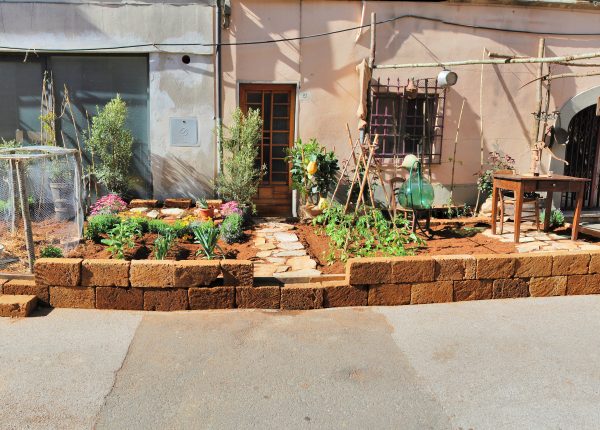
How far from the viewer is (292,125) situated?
8688 millimetres

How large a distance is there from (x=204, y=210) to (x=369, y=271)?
3.33 metres

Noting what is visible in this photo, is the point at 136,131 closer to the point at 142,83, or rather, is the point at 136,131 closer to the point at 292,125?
the point at 142,83

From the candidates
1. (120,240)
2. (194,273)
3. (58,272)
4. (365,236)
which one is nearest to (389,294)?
(365,236)

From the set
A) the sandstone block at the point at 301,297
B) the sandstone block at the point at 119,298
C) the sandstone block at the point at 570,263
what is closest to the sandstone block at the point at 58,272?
the sandstone block at the point at 119,298

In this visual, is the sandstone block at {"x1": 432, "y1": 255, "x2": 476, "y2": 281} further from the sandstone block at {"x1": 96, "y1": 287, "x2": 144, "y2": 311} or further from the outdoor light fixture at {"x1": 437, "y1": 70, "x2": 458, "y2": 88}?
the outdoor light fixture at {"x1": 437, "y1": 70, "x2": 458, "y2": 88}

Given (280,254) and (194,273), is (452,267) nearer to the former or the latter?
(280,254)

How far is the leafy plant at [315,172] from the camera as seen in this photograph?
7973 mm

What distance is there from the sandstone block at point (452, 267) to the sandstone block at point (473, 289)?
81mm

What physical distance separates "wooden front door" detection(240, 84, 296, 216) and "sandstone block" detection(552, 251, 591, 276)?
445 cm

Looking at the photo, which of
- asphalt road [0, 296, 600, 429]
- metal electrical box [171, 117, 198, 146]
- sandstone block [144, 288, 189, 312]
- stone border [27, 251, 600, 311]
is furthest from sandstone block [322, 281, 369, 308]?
metal electrical box [171, 117, 198, 146]

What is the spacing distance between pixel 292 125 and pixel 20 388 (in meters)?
6.06

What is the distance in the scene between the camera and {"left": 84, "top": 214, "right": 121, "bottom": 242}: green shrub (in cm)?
620

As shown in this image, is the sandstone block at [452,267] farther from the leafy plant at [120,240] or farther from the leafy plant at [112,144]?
the leafy plant at [112,144]

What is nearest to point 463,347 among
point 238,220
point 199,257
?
point 199,257
